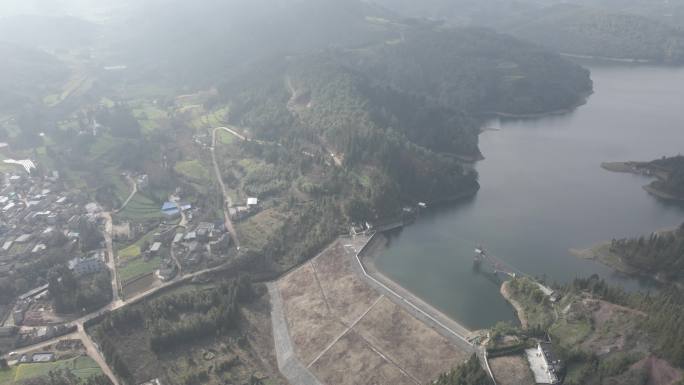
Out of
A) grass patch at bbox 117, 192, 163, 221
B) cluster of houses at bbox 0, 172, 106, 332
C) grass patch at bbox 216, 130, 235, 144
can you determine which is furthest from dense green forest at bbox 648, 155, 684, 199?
cluster of houses at bbox 0, 172, 106, 332

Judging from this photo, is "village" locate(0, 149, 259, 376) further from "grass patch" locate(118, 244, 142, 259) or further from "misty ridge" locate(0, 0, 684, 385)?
"misty ridge" locate(0, 0, 684, 385)

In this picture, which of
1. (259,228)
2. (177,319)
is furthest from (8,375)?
(259,228)

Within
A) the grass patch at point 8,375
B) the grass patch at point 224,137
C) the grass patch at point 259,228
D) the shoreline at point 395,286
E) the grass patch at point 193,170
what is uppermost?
the shoreline at point 395,286

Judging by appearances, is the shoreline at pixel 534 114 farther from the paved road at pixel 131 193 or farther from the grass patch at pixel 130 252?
the grass patch at pixel 130 252

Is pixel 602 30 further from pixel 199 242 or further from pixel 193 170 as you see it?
pixel 199 242

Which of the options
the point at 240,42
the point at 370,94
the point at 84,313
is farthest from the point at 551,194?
the point at 240,42

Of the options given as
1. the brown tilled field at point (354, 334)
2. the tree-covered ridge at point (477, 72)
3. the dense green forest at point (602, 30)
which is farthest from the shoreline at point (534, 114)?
the brown tilled field at point (354, 334)

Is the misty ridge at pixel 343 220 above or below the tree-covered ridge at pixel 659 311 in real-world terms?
below
